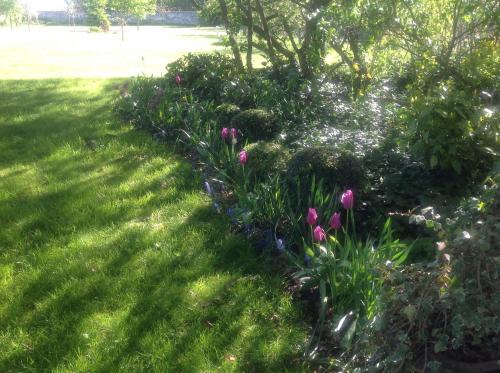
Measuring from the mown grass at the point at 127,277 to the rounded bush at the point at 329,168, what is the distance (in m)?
0.71

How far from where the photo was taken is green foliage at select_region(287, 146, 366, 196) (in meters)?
3.81

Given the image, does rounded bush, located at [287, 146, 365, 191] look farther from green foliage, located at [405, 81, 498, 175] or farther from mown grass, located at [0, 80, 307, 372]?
mown grass, located at [0, 80, 307, 372]

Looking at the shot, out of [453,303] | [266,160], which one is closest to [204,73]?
[266,160]

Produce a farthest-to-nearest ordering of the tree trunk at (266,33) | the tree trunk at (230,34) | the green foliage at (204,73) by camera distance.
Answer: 1. the tree trunk at (230,34)
2. the tree trunk at (266,33)
3. the green foliage at (204,73)

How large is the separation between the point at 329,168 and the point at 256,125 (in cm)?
183

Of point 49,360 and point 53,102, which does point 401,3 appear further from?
point 53,102

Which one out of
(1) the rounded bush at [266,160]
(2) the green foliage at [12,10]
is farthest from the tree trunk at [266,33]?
(2) the green foliage at [12,10]

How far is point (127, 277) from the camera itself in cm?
344

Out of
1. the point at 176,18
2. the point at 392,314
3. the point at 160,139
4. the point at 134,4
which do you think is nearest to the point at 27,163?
the point at 160,139

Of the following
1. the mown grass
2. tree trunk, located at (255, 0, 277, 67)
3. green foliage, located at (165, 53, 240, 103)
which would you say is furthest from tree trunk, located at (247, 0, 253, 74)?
the mown grass

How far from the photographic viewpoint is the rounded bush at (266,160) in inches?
173

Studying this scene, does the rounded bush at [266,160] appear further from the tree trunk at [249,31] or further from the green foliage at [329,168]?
the tree trunk at [249,31]

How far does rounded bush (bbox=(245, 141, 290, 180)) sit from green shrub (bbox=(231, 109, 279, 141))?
0.93 m

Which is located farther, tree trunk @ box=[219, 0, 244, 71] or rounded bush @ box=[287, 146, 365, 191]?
tree trunk @ box=[219, 0, 244, 71]
